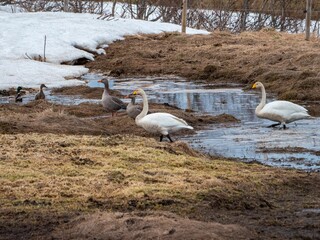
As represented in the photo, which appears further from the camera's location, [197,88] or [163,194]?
[197,88]

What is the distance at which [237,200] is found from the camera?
30.9 ft

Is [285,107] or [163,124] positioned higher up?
[163,124]

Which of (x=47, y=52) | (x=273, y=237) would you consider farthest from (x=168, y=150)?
(x=47, y=52)

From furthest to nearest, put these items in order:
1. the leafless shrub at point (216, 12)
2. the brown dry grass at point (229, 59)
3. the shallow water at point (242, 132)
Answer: the leafless shrub at point (216, 12), the brown dry grass at point (229, 59), the shallow water at point (242, 132)

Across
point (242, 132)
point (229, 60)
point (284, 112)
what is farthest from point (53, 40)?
point (242, 132)

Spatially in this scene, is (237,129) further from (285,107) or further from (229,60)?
(229,60)

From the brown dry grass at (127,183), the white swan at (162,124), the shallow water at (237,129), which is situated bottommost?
the shallow water at (237,129)

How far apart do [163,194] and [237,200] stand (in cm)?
84

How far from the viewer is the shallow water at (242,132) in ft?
44.3

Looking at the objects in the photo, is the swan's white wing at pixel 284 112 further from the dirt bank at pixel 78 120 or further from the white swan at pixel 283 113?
the dirt bank at pixel 78 120

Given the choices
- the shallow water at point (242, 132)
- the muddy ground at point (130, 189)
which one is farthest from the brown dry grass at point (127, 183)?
the shallow water at point (242, 132)

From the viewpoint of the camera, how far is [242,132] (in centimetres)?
1622

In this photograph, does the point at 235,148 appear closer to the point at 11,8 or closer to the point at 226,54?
the point at 226,54

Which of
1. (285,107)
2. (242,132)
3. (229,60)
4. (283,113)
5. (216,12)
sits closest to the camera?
(242,132)
